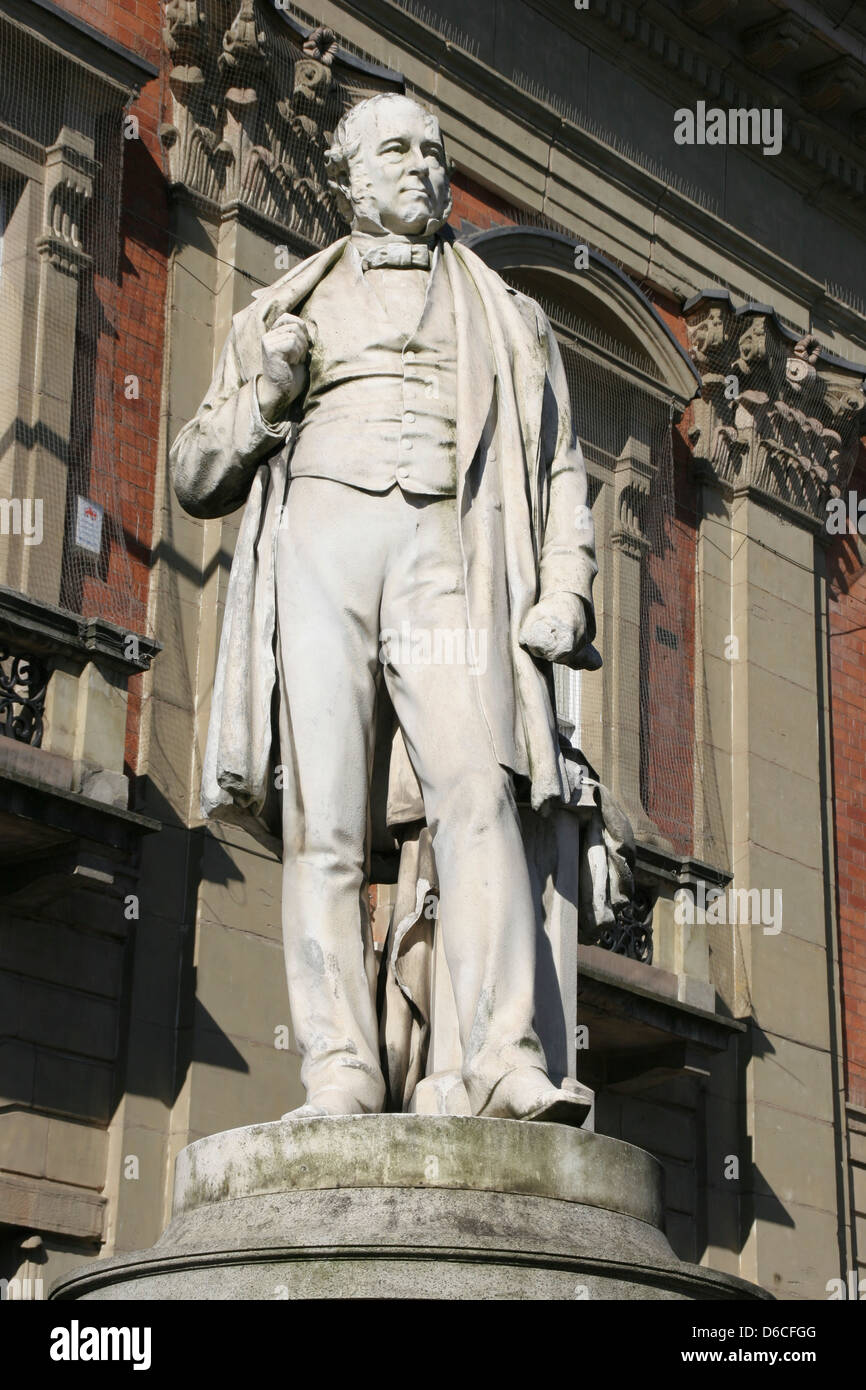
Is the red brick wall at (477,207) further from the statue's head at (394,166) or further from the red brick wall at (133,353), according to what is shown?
the statue's head at (394,166)

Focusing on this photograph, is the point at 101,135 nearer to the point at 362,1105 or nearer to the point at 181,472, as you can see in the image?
the point at 181,472

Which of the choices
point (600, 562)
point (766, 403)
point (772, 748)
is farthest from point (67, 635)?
point (766, 403)

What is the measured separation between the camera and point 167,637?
46.9 feet

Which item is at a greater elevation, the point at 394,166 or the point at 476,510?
the point at 394,166

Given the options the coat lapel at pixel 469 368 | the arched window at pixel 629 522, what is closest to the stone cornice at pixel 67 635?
the arched window at pixel 629 522

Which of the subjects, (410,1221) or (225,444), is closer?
(410,1221)

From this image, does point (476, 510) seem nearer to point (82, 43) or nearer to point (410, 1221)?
point (410, 1221)

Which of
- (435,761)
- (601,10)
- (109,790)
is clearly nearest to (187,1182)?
(435,761)

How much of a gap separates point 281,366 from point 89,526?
279 inches

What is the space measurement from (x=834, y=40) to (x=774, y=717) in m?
5.59

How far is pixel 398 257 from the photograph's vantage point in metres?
7.50

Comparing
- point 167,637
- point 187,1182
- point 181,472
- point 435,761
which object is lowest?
point 187,1182

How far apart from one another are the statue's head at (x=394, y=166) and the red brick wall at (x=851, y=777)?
12028mm

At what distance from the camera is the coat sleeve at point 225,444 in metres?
7.22
